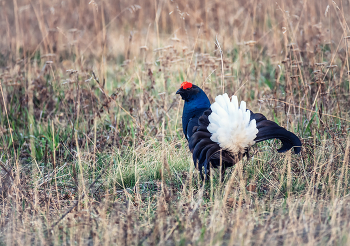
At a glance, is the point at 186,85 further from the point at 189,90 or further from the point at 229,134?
the point at 229,134

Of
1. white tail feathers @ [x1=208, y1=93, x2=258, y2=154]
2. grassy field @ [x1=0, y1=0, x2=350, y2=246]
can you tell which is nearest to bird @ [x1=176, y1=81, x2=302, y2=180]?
white tail feathers @ [x1=208, y1=93, x2=258, y2=154]

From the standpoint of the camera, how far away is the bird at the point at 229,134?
2531 millimetres

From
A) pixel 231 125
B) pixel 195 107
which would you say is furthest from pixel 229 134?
pixel 195 107

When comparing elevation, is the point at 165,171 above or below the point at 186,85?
below

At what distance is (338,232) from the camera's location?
2.05 meters

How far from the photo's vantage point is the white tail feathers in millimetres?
2510

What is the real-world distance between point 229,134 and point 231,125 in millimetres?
75

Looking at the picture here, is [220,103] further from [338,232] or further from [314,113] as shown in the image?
[314,113]

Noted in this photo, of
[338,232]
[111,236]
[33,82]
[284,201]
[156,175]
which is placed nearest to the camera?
[338,232]

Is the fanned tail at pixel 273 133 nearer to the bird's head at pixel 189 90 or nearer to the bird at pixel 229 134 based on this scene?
the bird at pixel 229 134

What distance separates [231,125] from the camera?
2514mm

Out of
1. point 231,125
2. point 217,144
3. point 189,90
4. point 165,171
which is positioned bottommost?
point 165,171

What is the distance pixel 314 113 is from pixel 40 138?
8.72 ft

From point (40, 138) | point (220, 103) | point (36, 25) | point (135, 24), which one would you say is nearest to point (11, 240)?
point (220, 103)
